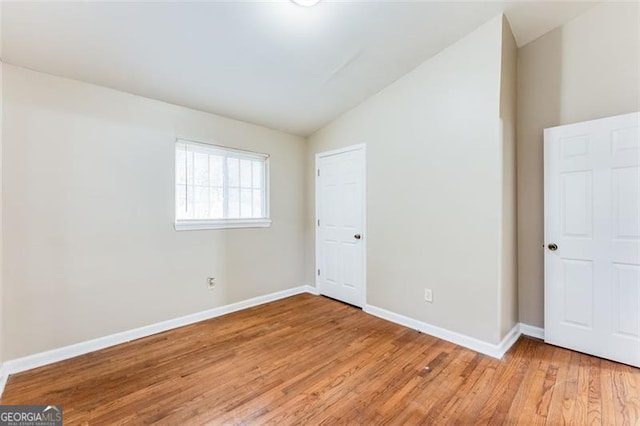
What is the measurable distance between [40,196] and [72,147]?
18.2 inches

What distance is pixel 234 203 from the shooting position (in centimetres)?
352

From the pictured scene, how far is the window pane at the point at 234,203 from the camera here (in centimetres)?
348

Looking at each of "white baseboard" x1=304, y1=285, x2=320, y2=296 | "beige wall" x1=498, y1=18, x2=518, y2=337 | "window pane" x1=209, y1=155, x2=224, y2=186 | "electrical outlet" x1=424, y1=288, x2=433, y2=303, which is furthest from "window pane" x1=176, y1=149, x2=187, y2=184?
"beige wall" x1=498, y1=18, x2=518, y2=337

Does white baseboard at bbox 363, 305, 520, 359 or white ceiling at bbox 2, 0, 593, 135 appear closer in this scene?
white ceiling at bbox 2, 0, 593, 135

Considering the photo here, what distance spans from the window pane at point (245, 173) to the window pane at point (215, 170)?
A: 27cm

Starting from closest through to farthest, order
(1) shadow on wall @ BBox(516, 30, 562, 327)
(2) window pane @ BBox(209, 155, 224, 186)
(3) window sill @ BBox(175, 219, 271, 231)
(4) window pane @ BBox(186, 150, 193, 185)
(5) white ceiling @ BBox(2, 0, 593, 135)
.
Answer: (5) white ceiling @ BBox(2, 0, 593, 135)
(1) shadow on wall @ BBox(516, 30, 562, 327)
(3) window sill @ BBox(175, 219, 271, 231)
(4) window pane @ BBox(186, 150, 193, 185)
(2) window pane @ BBox(209, 155, 224, 186)

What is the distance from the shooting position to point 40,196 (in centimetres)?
224

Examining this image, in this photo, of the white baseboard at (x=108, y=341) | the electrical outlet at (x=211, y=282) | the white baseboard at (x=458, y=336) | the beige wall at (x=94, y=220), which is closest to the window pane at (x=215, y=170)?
the beige wall at (x=94, y=220)

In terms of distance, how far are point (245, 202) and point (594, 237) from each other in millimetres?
3516

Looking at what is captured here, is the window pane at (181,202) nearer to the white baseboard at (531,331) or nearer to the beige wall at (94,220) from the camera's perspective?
the beige wall at (94,220)

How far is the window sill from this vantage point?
2998 millimetres

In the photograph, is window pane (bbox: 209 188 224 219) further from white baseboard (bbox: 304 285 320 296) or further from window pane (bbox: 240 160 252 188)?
white baseboard (bbox: 304 285 320 296)

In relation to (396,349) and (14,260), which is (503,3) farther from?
(14,260)

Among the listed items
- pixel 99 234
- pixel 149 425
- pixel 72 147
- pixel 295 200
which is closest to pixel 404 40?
pixel 295 200
